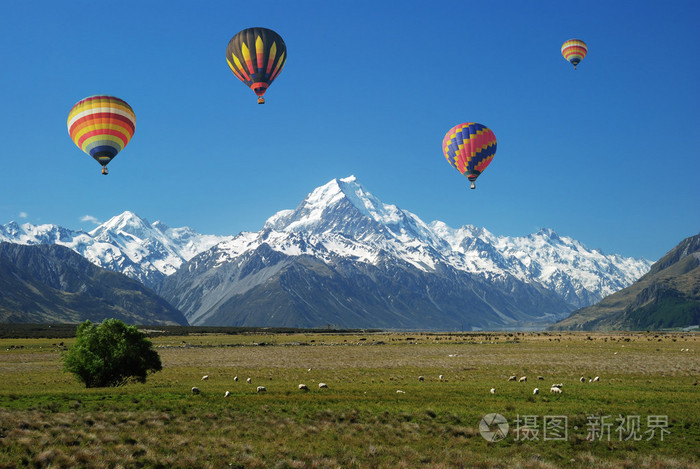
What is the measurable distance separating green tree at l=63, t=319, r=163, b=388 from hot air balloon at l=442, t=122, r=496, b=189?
221 feet

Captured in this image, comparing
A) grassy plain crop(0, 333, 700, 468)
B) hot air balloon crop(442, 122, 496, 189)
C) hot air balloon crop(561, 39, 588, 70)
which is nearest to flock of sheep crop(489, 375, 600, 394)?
grassy plain crop(0, 333, 700, 468)

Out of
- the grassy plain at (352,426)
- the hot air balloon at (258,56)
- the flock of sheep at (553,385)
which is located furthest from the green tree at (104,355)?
the hot air balloon at (258,56)

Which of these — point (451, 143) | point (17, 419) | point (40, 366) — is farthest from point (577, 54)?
point (17, 419)

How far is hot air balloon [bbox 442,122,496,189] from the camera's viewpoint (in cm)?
9831

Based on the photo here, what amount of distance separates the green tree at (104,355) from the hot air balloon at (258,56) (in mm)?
45504

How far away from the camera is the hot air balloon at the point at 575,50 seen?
414ft

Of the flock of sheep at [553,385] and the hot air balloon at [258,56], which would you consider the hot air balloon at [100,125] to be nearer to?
the hot air balloon at [258,56]

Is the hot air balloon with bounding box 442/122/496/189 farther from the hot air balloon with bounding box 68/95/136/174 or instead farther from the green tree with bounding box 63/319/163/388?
the green tree with bounding box 63/319/163/388

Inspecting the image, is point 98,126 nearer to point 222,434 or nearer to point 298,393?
point 298,393

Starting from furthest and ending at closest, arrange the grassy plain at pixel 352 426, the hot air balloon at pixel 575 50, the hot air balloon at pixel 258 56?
the hot air balloon at pixel 575 50 → the hot air balloon at pixel 258 56 → the grassy plain at pixel 352 426

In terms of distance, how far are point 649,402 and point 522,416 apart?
11.8 m

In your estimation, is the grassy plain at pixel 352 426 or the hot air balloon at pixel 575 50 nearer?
the grassy plain at pixel 352 426

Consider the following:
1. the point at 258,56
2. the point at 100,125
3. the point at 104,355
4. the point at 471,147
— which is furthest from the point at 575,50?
the point at 104,355

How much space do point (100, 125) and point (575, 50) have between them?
101 m
